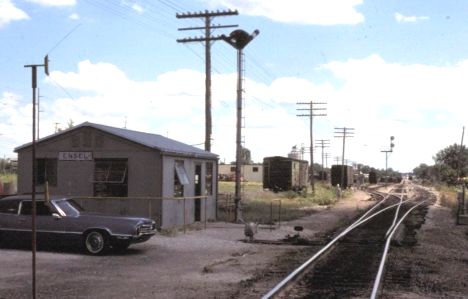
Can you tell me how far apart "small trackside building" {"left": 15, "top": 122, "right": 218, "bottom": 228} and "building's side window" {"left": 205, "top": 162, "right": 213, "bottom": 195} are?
3366 millimetres

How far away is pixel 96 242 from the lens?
13516mm

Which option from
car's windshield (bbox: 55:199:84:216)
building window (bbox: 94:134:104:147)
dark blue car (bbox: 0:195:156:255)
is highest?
building window (bbox: 94:134:104:147)

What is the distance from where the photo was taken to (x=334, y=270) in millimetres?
11797

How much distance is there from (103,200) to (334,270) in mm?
9676

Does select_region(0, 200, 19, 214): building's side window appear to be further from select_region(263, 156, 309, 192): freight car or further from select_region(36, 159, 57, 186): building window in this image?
select_region(263, 156, 309, 192): freight car

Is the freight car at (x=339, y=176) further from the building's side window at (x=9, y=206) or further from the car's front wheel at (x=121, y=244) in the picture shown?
the building's side window at (x=9, y=206)

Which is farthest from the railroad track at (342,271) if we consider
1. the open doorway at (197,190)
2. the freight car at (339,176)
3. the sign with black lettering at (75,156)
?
the freight car at (339,176)

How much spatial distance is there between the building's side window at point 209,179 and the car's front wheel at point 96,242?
1019cm

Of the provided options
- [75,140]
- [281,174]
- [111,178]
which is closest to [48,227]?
[111,178]

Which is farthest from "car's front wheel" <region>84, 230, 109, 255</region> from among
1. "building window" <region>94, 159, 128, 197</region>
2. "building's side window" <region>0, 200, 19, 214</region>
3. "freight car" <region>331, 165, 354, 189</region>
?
"freight car" <region>331, 165, 354, 189</region>

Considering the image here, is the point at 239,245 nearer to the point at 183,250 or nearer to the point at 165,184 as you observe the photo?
the point at 183,250

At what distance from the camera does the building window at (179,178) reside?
20328mm

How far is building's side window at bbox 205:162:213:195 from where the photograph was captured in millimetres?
23731

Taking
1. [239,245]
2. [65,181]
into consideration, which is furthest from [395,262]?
[65,181]
